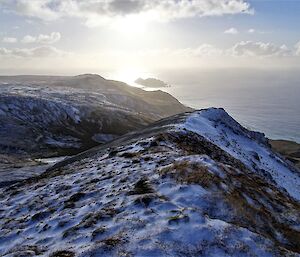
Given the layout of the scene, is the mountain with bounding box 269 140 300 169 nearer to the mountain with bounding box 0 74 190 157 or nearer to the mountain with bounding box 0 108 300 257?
the mountain with bounding box 0 74 190 157

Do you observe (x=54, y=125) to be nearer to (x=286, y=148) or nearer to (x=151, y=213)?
(x=286, y=148)

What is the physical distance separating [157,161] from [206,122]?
2637 centimetres

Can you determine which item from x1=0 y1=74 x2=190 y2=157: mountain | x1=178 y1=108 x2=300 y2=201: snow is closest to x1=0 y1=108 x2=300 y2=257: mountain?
x1=178 y1=108 x2=300 y2=201: snow

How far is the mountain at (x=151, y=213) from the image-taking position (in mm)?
13906

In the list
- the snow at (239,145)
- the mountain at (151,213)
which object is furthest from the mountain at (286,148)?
the mountain at (151,213)

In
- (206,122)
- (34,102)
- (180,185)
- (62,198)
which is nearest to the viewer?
(180,185)

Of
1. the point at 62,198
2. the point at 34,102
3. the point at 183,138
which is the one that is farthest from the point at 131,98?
the point at 62,198

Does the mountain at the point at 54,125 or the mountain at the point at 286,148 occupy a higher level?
the mountain at the point at 54,125

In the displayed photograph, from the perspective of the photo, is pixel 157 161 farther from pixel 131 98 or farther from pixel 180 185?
pixel 131 98

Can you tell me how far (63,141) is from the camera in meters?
86.0

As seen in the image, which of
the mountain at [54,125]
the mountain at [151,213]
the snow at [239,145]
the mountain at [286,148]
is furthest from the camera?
the mountain at [286,148]

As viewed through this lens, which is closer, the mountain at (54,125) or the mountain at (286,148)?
the mountain at (54,125)

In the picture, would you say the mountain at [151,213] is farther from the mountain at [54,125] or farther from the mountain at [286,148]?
the mountain at [286,148]

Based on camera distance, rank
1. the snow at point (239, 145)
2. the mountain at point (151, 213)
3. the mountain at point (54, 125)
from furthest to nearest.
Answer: the mountain at point (54, 125) → the snow at point (239, 145) → the mountain at point (151, 213)
